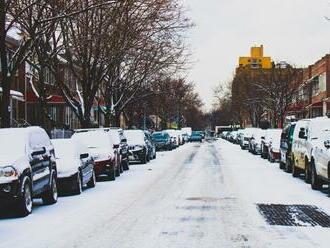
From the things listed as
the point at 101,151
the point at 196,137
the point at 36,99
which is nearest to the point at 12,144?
the point at 101,151

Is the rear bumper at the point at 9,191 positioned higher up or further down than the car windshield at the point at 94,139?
further down

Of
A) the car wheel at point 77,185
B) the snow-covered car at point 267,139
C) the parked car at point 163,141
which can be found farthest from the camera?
the parked car at point 163,141

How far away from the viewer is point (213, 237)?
410 inches

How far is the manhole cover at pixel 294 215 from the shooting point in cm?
1232

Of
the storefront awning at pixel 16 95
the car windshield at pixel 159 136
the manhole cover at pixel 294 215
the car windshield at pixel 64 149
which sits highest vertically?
the storefront awning at pixel 16 95

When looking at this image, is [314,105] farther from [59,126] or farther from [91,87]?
[91,87]

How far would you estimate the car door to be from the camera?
14.4 m

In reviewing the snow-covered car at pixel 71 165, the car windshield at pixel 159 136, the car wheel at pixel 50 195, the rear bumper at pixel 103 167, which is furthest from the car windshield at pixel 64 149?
the car windshield at pixel 159 136

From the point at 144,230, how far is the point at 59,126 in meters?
47.4

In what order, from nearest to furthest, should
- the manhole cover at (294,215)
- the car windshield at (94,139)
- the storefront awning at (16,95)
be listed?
the manhole cover at (294,215)
the car windshield at (94,139)
the storefront awning at (16,95)

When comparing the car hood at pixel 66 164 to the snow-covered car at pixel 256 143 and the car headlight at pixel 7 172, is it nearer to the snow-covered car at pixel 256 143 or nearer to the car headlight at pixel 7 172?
the car headlight at pixel 7 172

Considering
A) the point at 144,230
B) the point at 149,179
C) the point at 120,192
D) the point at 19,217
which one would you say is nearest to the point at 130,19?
the point at 149,179

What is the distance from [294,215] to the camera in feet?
44.1

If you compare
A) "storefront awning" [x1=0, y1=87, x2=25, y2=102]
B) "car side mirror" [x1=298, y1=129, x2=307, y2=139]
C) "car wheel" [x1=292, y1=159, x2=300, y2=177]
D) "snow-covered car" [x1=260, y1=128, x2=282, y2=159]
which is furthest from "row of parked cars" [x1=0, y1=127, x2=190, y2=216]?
"storefront awning" [x1=0, y1=87, x2=25, y2=102]
